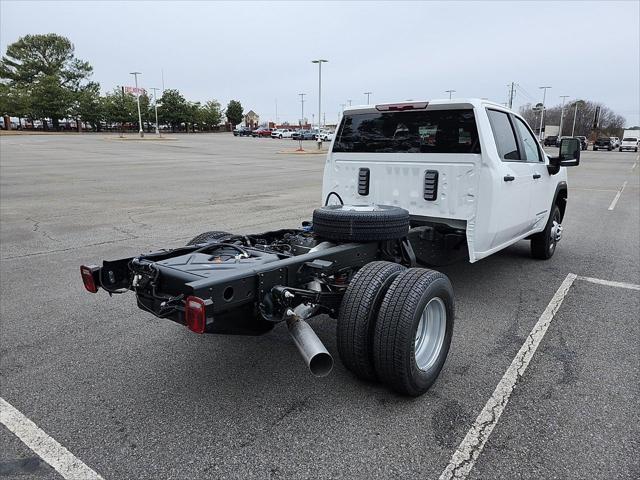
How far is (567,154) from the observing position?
6262 millimetres

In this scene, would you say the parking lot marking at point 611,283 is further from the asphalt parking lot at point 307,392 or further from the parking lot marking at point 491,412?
the parking lot marking at point 491,412

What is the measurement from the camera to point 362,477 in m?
2.51

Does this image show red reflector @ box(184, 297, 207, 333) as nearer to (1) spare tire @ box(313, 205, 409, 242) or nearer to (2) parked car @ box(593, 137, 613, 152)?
(1) spare tire @ box(313, 205, 409, 242)

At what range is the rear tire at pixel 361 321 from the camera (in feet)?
10.2

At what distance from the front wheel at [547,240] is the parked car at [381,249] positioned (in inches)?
3.0

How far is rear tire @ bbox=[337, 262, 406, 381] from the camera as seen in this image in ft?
10.2

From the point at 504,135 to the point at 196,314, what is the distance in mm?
3961

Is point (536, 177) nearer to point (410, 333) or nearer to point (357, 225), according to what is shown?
point (357, 225)

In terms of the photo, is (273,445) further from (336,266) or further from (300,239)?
(300,239)

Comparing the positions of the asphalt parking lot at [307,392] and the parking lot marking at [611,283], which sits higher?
the parking lot marking at [611,283]

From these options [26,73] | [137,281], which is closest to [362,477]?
[137,281]

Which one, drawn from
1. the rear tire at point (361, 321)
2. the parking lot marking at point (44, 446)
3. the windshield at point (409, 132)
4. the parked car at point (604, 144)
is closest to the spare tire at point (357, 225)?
the rear tire at point (361, 321)

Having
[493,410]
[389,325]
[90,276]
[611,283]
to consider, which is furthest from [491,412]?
[611,283]

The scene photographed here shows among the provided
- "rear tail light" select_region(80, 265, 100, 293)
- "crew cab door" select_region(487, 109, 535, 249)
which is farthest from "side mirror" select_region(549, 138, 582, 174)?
"rear tail light" select_region(80, 265, 100, 293)
